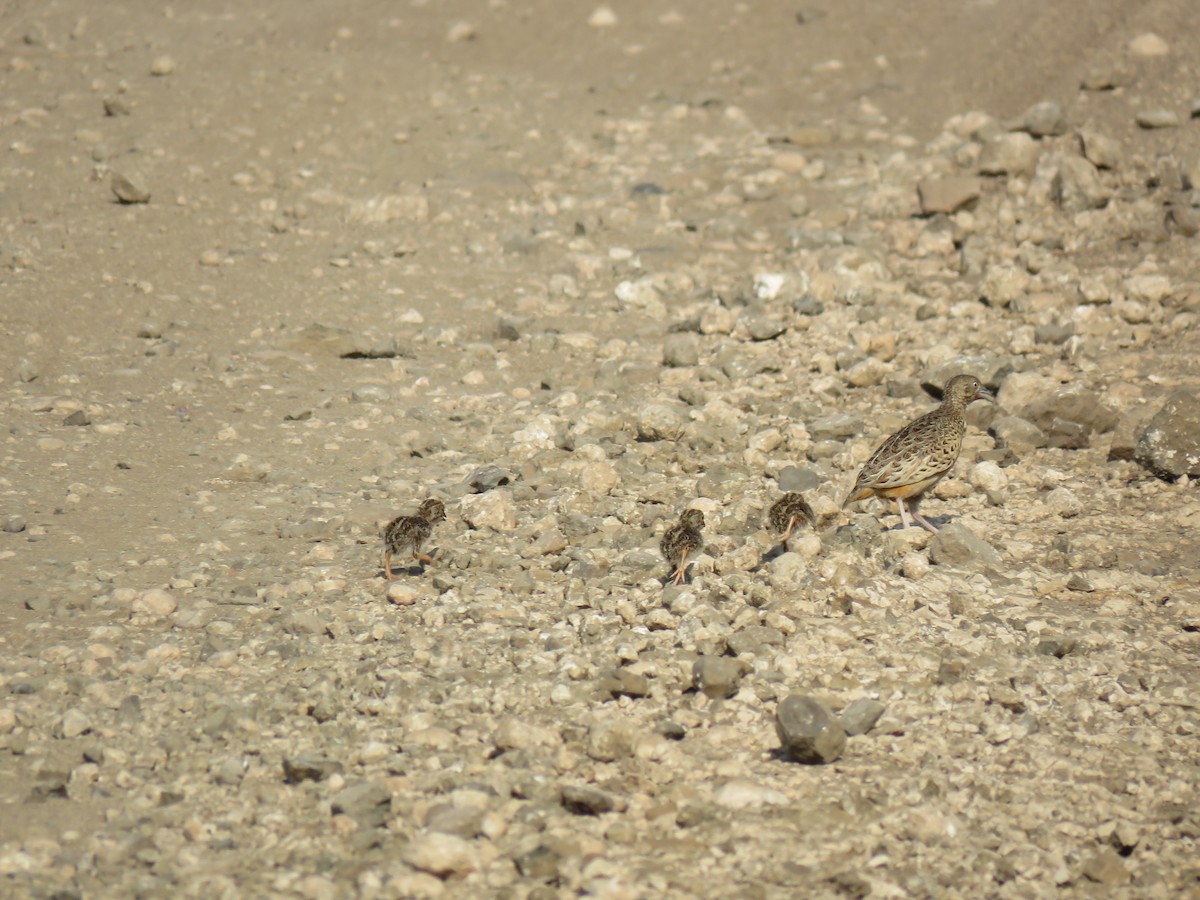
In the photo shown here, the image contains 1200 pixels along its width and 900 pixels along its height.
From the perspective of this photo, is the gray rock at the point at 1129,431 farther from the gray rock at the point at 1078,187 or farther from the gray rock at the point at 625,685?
the gray rock at the point at 625,685

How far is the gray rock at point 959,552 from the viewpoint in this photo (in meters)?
6.97

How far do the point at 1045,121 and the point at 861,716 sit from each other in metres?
8.57

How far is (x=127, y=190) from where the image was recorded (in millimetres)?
12055

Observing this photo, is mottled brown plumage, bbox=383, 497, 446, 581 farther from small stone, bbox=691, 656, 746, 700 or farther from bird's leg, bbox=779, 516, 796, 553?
bird's leg, bbox=779, 516, 796, 553

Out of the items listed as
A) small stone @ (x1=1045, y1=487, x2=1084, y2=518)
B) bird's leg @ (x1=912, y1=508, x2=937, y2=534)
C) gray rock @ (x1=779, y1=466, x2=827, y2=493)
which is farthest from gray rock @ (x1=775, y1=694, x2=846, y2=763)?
small stone @ (x1=1045, y1=487, x2=1084, y2=518)

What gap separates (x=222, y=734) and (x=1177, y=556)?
4.94 metres

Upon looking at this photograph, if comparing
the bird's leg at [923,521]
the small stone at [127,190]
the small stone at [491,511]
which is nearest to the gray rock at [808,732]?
the bird's leg at [923,521]

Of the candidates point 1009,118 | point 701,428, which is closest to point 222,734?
point 701,428

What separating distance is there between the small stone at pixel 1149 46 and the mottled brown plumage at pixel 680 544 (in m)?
8.69

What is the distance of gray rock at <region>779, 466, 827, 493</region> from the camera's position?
8000 millimetres

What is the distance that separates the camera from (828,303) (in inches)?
417

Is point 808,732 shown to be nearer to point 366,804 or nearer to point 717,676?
point 717,676

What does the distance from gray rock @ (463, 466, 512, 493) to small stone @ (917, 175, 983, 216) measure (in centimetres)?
566

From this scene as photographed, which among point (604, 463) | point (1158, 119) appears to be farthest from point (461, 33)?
point (604, 463)
